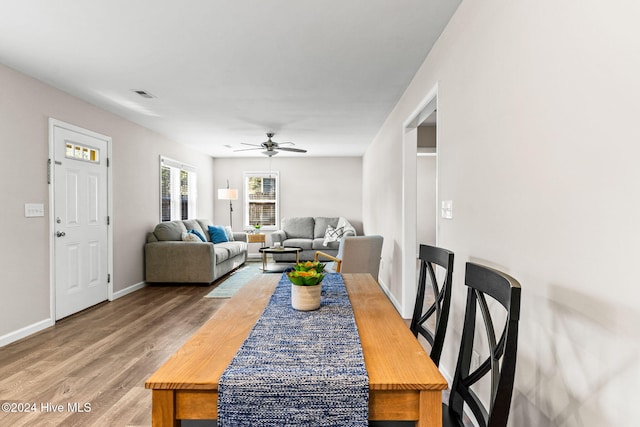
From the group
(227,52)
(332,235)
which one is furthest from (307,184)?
(227,52)

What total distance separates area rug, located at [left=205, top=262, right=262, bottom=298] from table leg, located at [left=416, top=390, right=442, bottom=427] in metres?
4.36

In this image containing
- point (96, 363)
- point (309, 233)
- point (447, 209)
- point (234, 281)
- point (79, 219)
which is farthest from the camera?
point (309, 233)

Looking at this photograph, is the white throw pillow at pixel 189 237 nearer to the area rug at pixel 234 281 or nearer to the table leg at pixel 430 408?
the area rug at pixel 234 281

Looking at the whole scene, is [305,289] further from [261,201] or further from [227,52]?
[261,201]

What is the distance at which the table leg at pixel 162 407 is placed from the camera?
101 cm

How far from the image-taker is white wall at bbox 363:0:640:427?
40.2 inches

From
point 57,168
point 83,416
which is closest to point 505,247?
point 83,416

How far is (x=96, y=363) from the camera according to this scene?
2910 mm

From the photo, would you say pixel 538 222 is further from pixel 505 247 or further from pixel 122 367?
pixel 122 367

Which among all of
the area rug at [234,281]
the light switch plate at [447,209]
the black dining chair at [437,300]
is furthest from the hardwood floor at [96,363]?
the light switch plate at [447,209]

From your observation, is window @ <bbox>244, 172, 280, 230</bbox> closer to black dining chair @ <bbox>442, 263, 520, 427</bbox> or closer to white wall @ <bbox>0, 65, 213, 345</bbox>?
white wall @ <bbox>0, 65, 213, 345</bbox>

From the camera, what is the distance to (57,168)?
12.9 ft

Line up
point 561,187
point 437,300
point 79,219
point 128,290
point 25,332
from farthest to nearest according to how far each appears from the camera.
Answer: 1. point 128,290
2. point 79,219
3. point 25,332
4. point 437,300
5. point 561,187

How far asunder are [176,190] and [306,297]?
6.15 metres
